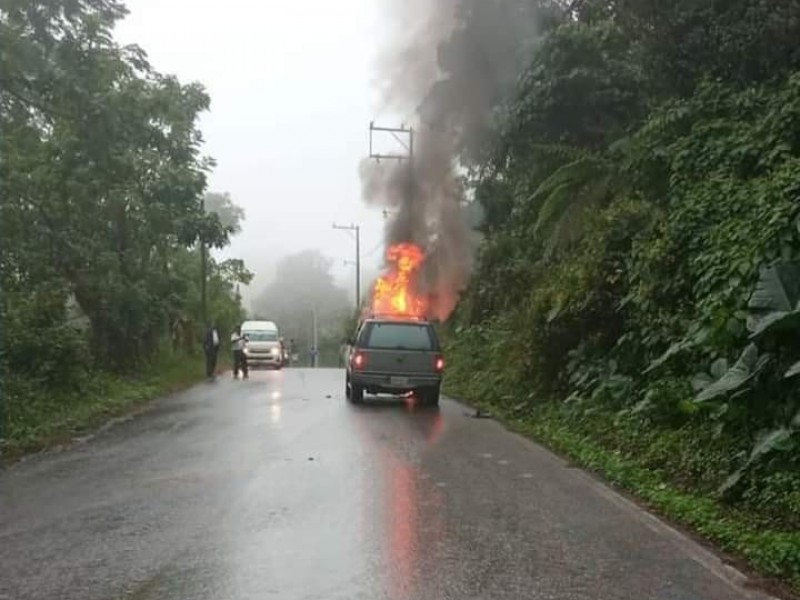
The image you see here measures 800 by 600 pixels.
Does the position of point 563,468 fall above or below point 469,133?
below

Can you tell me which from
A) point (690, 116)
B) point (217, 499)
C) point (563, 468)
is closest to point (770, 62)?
point (690, 116)

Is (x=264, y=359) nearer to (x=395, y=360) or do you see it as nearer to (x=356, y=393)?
(x=356, y=393)

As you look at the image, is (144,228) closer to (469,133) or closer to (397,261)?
(469,133)

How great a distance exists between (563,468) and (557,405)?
14.5ft

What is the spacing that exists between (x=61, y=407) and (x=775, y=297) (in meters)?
11.5

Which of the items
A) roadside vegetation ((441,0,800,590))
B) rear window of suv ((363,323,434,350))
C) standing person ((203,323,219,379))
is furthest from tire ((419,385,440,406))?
standing person ((203,323,219,379))

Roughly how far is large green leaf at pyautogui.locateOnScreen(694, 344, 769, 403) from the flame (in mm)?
33676

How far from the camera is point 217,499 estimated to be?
8945 mm

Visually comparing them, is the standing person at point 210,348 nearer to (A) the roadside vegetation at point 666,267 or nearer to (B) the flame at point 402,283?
(A) the roadside vegetation at point 666,267

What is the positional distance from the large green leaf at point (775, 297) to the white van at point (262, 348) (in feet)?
99.1

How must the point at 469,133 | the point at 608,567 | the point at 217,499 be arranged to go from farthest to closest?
the point at 469,133, the point at 217,499, the point at 608,567

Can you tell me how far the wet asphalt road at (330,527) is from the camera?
20.0 feet

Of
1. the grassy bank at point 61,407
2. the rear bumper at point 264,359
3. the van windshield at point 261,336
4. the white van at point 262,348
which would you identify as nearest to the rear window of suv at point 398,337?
the grassy bank at point 61,407

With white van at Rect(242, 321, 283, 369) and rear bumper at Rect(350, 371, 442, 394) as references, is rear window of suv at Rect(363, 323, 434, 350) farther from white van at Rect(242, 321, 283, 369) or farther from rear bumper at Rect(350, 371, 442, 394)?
white van at Rect(242, 321, 283, 369)
